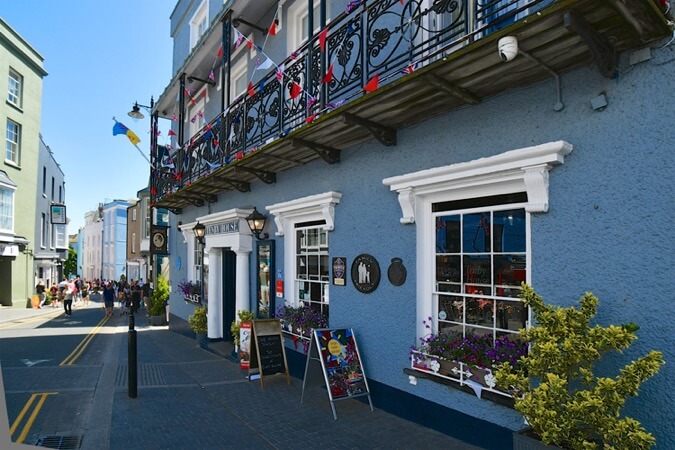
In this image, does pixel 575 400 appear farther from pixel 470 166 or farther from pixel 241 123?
pixel 241 123

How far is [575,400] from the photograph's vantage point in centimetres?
335

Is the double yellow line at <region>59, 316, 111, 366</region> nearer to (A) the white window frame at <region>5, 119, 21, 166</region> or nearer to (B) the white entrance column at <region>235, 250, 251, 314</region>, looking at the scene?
(B) the white entrance column at <region>235, 250, 251, 314</region>

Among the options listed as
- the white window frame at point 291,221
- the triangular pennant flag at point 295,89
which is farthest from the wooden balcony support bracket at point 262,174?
the triangular pennant flag at point 295,89

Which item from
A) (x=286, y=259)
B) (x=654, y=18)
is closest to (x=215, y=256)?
(x=286, y=259)

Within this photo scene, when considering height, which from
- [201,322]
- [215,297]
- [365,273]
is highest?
[365,273]

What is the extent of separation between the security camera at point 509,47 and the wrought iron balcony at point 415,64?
0.20 ft

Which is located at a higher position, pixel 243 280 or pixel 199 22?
pixel 199 22

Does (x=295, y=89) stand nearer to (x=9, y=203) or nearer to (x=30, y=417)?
(x=30, y=417)

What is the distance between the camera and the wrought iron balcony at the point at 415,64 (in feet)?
11.8

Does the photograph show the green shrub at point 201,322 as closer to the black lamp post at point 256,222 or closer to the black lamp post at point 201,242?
the black lamp post at point 201,242

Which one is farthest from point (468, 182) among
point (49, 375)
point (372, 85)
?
point (49, 375)

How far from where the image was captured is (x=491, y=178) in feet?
15.7

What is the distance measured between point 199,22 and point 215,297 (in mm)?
9287

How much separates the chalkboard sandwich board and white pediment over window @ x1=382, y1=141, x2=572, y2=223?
3609 mm
